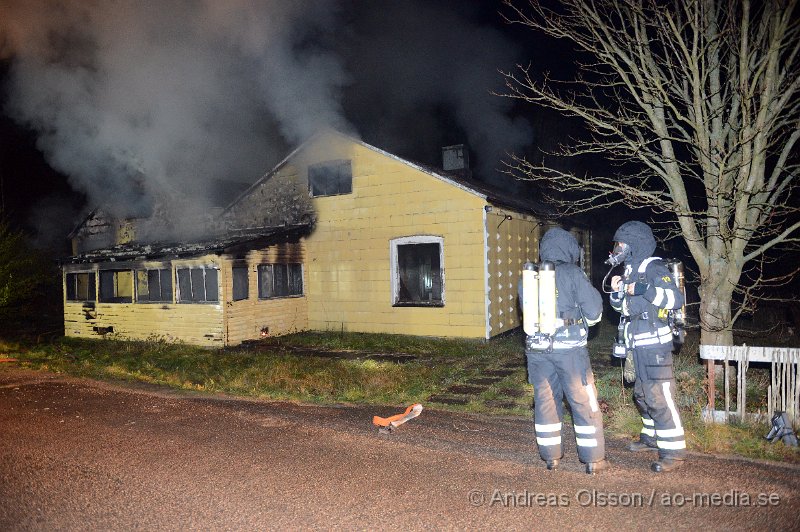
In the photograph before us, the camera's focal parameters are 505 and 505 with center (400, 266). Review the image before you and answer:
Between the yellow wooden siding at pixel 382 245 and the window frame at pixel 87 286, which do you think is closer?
the yellow wooden siding at pixel 382 245

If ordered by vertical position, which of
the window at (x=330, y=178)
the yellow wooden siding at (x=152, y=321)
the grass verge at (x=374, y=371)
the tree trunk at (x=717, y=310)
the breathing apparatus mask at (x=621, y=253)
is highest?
the window at (x=330, y=178)

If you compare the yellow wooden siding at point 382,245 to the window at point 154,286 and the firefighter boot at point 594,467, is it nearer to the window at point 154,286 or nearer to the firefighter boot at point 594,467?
the window at point 154,286

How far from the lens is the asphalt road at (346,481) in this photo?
367 centimetres

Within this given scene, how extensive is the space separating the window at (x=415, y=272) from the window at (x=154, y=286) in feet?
18.7

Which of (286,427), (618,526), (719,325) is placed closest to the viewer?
(618,526)

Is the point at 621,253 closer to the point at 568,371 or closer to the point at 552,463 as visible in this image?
the point at 568,371

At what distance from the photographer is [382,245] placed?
12.5 metres

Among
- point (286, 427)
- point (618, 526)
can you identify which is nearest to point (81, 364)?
point (286, 427)

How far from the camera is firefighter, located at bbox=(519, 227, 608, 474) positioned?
4273mm

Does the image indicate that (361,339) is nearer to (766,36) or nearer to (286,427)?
(286,427)

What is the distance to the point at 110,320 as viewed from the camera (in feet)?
45.1

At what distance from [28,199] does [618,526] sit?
109 ft

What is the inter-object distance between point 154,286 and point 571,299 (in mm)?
11642

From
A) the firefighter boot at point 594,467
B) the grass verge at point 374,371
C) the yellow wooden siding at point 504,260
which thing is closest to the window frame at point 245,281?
the grass verge at point 374,371
